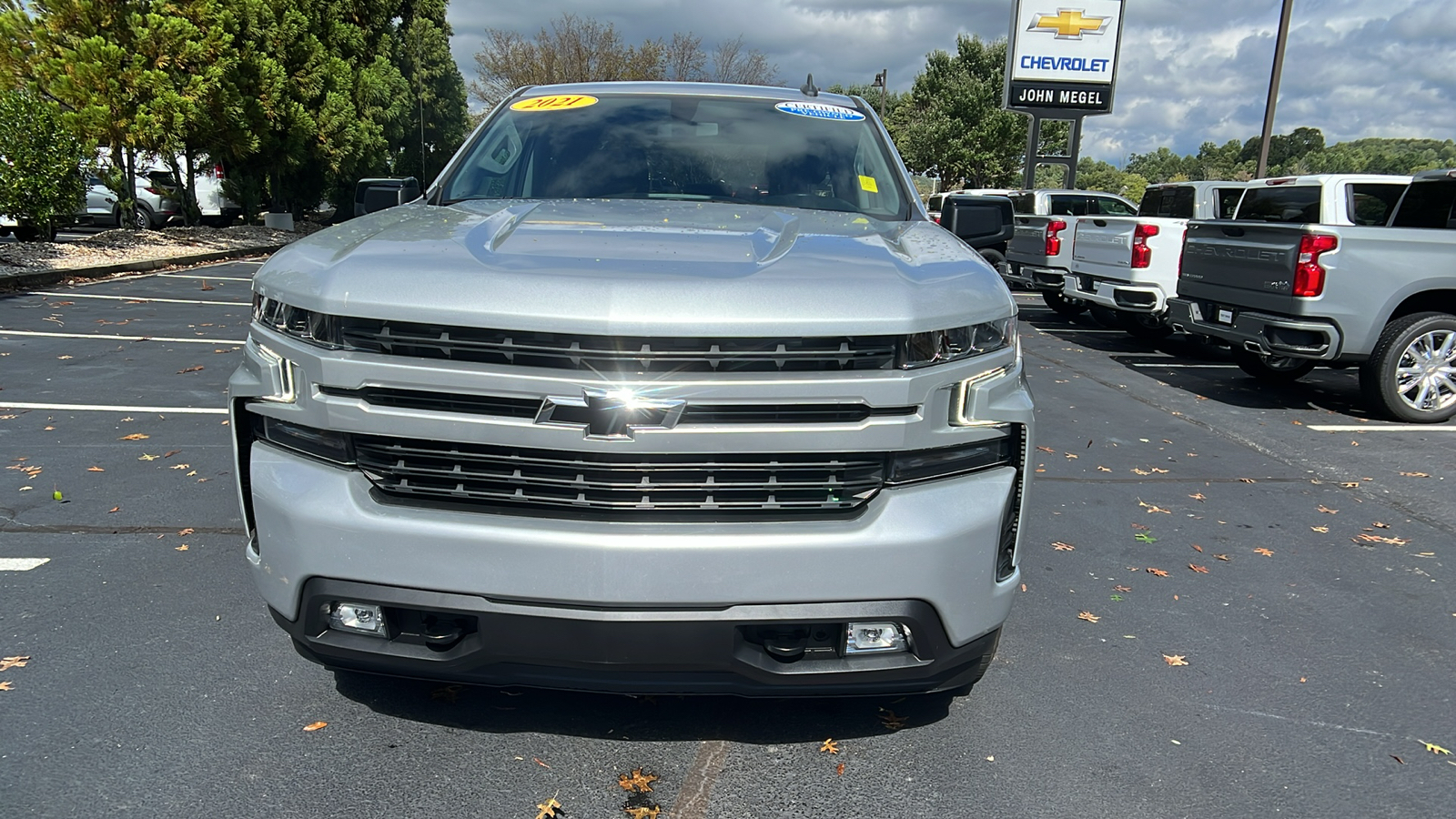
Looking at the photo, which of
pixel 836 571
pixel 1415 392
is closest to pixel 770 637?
pixel 836 571

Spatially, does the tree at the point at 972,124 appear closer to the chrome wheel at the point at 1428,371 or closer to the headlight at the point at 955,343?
the chrome wheel at the point at 1428,371

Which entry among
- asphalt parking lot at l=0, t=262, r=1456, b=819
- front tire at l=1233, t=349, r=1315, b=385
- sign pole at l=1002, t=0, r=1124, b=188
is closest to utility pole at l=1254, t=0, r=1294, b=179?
sign pole at l=1002, t=0, r=1124, b=188

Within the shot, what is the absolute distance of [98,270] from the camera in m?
12.4

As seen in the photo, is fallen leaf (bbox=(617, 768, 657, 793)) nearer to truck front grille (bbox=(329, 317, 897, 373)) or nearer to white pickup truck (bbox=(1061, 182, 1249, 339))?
truck front grille (bbox=(329, 317, 897, 373))

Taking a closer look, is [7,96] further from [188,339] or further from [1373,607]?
[1373,607]

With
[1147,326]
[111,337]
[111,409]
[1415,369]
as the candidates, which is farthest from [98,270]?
[1415,369]

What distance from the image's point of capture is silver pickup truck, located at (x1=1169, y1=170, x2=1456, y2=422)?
293 inches

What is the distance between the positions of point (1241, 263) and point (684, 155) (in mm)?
6396

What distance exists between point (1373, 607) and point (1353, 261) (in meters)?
4.54

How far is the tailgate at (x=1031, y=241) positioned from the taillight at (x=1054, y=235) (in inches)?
3.7

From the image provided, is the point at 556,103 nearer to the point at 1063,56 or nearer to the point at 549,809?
the point at 549,809

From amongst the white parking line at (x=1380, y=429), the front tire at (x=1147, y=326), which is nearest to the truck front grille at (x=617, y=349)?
the white parking line at (x=1380, y=429)

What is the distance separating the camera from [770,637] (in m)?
2.25

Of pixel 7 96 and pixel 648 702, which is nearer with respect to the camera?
pixel 648 702
